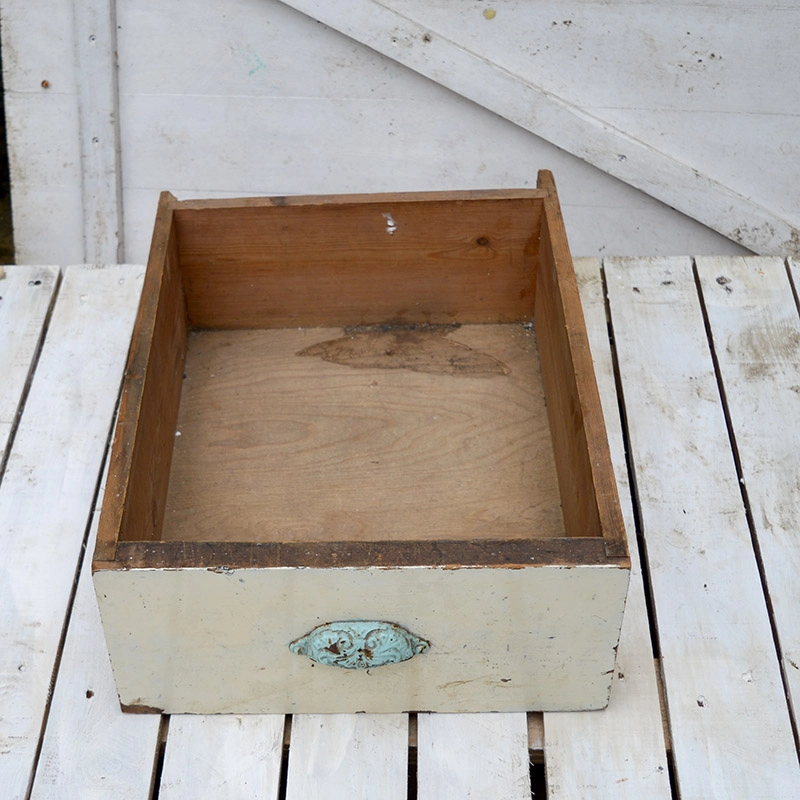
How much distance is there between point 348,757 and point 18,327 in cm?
97

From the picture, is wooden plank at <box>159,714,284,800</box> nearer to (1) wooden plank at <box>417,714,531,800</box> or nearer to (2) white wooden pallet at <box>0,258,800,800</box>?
(2) white wooden pallet at <box>0,258,800,800</box>

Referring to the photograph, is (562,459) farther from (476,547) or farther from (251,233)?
(251,233)

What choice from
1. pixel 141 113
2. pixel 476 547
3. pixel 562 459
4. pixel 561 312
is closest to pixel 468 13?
pixel 141 113

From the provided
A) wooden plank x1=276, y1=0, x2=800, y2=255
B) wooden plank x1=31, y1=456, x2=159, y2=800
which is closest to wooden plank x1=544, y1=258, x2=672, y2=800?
wooden plank x1=31, y1=456, x2=159, y2=800

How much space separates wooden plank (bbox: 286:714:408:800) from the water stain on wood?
623 mm

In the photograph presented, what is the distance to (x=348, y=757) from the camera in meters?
1.20

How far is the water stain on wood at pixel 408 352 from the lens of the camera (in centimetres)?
168

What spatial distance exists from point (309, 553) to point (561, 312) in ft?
1.84

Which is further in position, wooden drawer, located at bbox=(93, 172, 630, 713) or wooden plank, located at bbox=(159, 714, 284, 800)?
wooden plank, located at bbox=(159, 714, 284, 800)

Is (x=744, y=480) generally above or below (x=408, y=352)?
below

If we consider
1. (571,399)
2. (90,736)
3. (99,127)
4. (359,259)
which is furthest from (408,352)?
(99,127)

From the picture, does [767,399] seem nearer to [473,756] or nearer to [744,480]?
[744,480]

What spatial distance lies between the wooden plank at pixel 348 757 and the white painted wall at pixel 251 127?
4.47 ft

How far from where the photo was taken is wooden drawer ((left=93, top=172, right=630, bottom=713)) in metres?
1.07
